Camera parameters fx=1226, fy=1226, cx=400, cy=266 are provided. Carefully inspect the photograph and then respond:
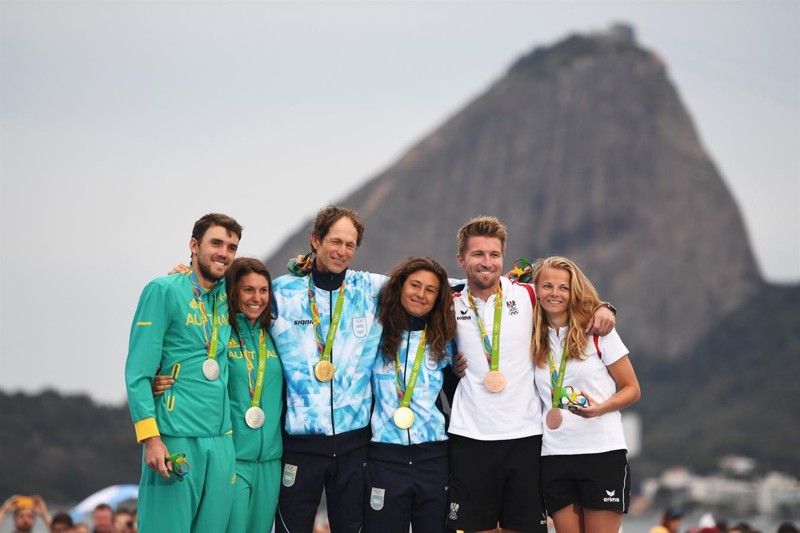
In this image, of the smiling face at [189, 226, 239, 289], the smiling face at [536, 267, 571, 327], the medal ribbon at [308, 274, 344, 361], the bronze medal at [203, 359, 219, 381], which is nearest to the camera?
the bronze medal at [203, 359, 219, 381]

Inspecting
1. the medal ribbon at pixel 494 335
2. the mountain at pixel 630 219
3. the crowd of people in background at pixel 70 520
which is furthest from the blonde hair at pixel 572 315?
the mountain at pixel 630 219

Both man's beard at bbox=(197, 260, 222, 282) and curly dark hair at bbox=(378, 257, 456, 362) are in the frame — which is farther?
curly dark hair at bbox=(378, 257, 456, 362)

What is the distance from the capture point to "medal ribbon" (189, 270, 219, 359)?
778 centimetres

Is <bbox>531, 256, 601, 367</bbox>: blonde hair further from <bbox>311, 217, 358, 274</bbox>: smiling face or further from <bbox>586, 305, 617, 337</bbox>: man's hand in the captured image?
<bbox>311, 217, 358, 274</bbox>: smiling face

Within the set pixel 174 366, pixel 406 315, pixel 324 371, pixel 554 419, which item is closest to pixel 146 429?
pixel 174 366

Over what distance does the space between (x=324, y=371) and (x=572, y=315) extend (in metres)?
1.68

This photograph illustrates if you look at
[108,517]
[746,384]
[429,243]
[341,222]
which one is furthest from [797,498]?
[341,222]

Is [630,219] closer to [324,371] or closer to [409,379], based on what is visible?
[409,379]

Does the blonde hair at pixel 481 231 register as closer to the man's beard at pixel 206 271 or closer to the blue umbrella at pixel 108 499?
the man's beard at pixel 206 271

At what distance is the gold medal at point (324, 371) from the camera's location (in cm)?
800

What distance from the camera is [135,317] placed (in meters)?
7.68

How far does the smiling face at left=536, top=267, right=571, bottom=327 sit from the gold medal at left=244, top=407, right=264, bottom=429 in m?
2.02

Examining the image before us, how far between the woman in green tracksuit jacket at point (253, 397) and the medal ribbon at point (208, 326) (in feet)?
0.58

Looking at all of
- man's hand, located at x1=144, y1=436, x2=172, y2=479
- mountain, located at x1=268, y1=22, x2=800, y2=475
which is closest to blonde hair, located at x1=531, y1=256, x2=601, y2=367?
man's hand, located at x1=144, y1=436, x2=172, y2=479
